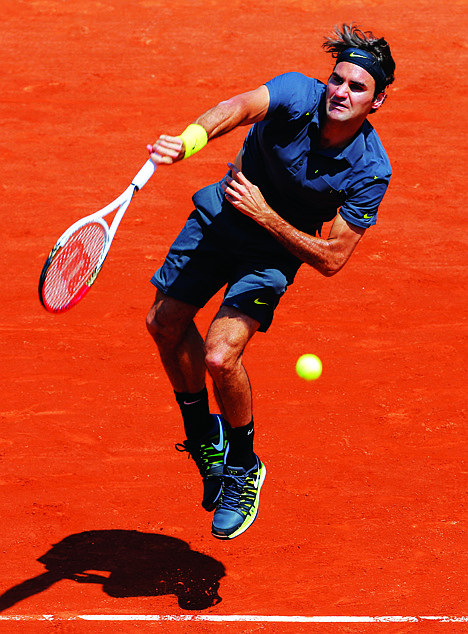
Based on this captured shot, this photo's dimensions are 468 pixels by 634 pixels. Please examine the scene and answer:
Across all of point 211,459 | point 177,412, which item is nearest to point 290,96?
A: point 211,459

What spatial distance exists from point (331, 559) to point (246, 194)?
10.1 ft

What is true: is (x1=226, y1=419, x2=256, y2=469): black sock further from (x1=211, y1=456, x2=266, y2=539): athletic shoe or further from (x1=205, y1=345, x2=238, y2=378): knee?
(x1=205, y1=345, x2=238, y2=378): knee

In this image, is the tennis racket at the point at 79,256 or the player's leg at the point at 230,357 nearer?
the tennis racket at the point at 79,256

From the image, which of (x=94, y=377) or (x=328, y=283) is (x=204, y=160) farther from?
(x=94, y=377)

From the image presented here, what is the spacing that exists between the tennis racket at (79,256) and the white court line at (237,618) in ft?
7.58

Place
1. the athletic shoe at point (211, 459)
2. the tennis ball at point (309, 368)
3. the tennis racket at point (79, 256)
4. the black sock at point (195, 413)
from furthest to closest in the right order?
A: the tennis ball at point (309, 368)
the black sock at point (195, 413)
the athletic shoe at point (211, 459)
the tennis racket at point (79, 256)

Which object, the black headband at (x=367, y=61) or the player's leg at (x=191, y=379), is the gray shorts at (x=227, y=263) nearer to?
the player's leg at (x=191, y=379)

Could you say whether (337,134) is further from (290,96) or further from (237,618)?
(237,618)

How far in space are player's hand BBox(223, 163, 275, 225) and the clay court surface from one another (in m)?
2.86

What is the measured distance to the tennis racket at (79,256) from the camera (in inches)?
201

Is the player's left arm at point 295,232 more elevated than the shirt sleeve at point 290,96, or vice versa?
the shirt sleeve at point 290,96

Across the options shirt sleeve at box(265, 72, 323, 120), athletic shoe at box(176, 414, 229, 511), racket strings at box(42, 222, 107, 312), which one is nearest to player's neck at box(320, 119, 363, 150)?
shirt sleeve at box(265, 72, 323, 120)

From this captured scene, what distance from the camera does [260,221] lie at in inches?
216

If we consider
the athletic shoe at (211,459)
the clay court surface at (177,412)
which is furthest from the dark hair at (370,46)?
the clay court surface at (177,412)
